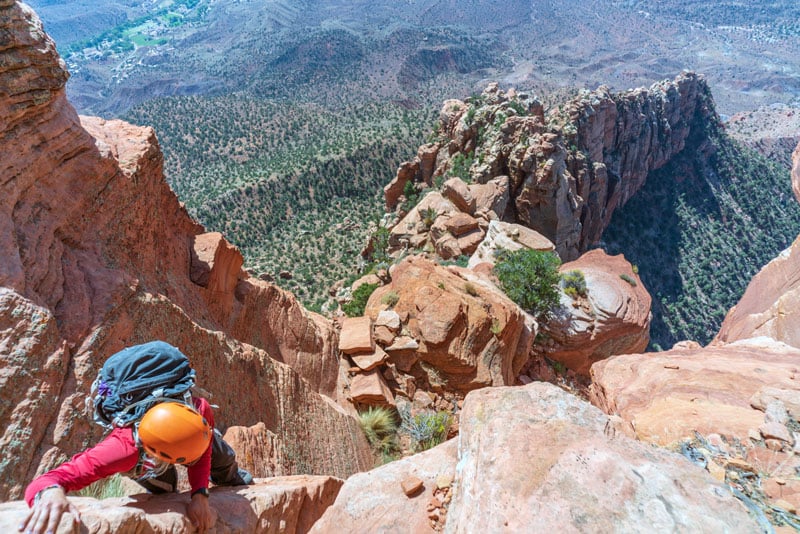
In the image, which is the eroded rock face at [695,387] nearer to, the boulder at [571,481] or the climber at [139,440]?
the boulder at [571,481]

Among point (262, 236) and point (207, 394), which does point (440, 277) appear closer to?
point (207, 394)

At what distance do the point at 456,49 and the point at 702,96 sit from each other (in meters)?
105

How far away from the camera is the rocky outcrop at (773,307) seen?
1011cm

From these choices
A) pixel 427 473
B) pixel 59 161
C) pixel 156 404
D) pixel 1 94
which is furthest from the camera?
pixel 59 161

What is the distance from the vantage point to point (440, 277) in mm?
12766

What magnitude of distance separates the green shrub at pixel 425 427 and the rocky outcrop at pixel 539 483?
4632 millimetres

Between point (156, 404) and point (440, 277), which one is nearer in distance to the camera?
point (156, 404)

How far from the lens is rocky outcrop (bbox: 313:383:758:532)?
3.48m

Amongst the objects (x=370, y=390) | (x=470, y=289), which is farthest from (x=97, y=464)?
(x=470, y=289)

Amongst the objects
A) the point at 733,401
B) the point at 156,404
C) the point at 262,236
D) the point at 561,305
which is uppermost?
the point at 156,404

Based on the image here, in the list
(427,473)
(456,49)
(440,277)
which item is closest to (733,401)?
(427,473)

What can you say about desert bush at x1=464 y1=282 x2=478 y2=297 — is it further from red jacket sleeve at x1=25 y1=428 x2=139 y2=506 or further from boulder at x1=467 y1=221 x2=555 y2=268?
red jacket sleeve at x1=25 y1=428 x2=139 y2=506

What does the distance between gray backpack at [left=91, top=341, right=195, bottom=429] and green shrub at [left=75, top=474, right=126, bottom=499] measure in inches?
44.2

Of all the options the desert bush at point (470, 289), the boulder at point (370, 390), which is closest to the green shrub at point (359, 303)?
the desert bush at point (470, 289)
